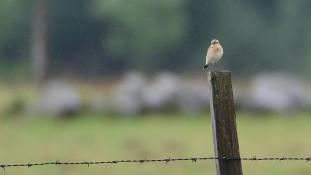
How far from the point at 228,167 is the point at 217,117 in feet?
1.00

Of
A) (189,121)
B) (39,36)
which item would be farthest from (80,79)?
(189,121)

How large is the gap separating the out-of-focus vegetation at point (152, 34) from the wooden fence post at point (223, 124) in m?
42.6

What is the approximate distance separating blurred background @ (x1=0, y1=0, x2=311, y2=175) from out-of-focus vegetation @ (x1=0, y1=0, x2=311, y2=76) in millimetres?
54

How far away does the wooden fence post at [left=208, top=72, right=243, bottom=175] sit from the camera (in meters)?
6.23

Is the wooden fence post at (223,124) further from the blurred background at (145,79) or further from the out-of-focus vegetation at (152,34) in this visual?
the out-of-focus vegetation at (152,34)

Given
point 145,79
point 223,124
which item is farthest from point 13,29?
point 223,124

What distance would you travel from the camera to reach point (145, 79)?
3553cm

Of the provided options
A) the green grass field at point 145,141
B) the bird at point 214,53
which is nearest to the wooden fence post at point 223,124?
the bird at point 214,53

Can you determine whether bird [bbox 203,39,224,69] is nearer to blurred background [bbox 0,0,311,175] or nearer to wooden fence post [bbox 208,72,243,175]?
wooden fence post [bbox 208,72,243,175]

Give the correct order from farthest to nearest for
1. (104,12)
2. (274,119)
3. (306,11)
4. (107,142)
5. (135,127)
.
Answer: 1. (306,11)
2. (104,12)
3. (274,119)
4. (135,127)
5. (107,142)

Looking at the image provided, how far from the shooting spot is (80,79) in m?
43.5

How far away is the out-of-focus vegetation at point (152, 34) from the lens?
51.6m

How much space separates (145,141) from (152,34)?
31559 mm

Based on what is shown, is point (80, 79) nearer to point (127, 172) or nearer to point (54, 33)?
point (54, 33)
